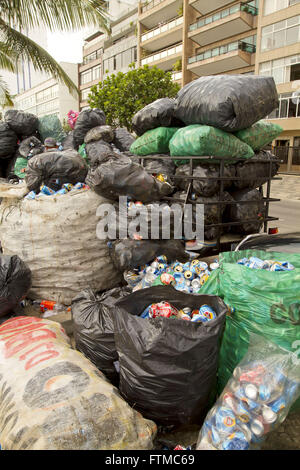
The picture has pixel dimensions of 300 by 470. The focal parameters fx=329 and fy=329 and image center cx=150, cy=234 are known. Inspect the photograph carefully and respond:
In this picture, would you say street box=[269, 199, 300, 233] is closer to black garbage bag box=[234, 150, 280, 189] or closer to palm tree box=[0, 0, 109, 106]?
black garbage bag box=[234, 150, 280, 189]

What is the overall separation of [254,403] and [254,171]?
2803mm

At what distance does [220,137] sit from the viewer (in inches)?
127

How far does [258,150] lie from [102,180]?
212 centimetres

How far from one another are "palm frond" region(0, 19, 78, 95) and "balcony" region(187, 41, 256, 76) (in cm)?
1716

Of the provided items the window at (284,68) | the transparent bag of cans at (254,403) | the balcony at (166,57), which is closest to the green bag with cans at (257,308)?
the transparent bag of cans at (254,403)

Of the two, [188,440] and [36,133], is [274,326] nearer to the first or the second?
[188,440]

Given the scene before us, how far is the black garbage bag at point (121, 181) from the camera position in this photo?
289cm

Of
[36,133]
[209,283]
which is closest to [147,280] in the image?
[209,283]

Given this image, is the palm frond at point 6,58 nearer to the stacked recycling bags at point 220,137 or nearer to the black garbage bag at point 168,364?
the stacked recycling bags at point 220,137

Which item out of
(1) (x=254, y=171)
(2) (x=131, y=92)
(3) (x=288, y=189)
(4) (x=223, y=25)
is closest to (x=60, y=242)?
(1) (x=254, y=171)

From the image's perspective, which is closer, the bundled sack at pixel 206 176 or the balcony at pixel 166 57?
the bundled sack at pixel 206 176

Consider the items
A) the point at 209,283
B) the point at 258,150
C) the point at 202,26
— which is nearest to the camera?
the point at 209,283

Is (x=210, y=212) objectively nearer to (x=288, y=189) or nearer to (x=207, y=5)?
(x=288, y=189)

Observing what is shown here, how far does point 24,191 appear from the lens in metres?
3.27
